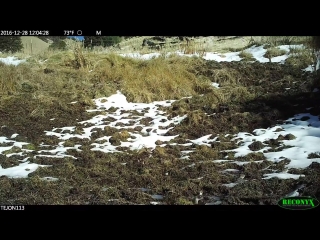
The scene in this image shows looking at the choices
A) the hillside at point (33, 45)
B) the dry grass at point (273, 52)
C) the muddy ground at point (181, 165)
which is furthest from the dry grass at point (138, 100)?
the hillside at point (33, 45)

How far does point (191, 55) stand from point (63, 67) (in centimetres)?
175

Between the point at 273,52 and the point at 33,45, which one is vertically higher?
the point at 33,45

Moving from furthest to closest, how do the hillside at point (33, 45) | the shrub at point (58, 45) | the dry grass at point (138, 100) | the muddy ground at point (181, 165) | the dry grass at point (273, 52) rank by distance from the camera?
the dry grass at point (273, 52) → the shrub at point (58, 45) → the hillside at point (33, 45) → the dry grass at point (138, 100) → the muddy ground at point (181, 165)

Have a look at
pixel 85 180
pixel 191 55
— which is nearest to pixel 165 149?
pixel 85 180

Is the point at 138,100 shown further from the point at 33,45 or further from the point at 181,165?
the point at 33,45

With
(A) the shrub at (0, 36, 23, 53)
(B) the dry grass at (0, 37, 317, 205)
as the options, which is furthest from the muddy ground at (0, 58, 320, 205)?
(A) the shrub at (0, 36, 23, 53)

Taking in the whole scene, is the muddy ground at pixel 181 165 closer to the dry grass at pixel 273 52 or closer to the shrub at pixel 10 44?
the dry grass at pixel 273 52

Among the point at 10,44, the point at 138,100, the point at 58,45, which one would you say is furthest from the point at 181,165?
the point at 10,44

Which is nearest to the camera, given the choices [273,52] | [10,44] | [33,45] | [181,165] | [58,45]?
[181,165]

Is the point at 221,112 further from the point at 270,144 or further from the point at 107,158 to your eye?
the point at 107,158

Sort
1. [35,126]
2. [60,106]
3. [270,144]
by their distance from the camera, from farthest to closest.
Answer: [60,106] → [35,126] → [270,144]

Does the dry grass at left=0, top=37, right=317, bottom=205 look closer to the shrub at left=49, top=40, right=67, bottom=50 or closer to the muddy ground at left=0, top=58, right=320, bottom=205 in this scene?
the muddy ground at left=0, top=58, right=320, bottom=205

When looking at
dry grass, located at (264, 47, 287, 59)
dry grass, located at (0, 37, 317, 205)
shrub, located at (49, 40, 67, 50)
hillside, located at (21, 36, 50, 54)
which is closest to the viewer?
dry grass, located at (0, 37, 317, 205)

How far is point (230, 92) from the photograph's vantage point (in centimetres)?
464
